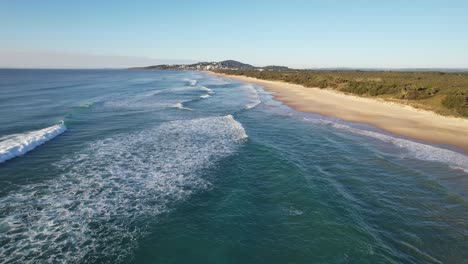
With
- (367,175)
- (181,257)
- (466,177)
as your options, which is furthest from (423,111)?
(181,257)

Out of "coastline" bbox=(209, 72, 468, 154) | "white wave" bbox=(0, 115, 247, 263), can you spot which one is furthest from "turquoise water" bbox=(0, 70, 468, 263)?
"coastline" bbox=(209, 72, 468, 154)

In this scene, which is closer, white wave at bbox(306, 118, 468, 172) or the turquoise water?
the turquoise water

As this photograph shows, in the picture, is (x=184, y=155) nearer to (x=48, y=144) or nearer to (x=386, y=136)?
(x=48, y=144)

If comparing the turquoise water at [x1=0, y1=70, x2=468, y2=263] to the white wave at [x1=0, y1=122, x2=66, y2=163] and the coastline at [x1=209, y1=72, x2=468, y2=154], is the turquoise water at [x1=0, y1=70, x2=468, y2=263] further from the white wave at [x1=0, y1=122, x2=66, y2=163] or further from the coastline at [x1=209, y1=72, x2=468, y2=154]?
the coastline at [x1=209, y1=72, x2=468, y2=154]

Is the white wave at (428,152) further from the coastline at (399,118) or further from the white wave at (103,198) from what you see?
the white wave at (103,198)

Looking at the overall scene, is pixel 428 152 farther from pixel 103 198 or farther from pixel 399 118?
pixel 103 198

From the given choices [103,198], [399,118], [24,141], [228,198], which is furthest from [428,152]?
[24,141]
